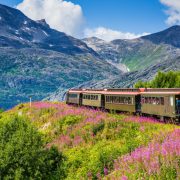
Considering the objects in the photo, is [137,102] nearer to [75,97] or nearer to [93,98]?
[93,98]

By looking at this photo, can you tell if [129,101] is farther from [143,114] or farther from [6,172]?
[6,172]

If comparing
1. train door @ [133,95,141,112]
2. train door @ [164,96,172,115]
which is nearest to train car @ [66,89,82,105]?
train door @ [133,95,141,112]

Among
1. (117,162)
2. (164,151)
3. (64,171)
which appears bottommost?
(64,171)

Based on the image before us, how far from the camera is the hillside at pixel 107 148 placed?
13.5 m

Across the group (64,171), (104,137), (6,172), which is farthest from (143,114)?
(6,172)

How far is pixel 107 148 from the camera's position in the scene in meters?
20.6

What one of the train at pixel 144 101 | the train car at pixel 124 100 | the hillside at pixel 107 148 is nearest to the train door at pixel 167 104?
the train at pixel 144 101

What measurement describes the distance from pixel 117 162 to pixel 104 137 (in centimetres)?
790

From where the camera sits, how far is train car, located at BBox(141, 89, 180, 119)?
98.0 feet

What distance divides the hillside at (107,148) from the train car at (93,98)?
16.7 metres

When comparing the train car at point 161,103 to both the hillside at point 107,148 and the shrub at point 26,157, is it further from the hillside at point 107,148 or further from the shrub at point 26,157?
the shrub at point 26,157

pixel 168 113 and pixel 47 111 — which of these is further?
pixel 47 111

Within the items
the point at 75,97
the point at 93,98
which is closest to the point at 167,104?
the point at 93,98

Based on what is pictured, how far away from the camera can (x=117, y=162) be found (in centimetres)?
1738
